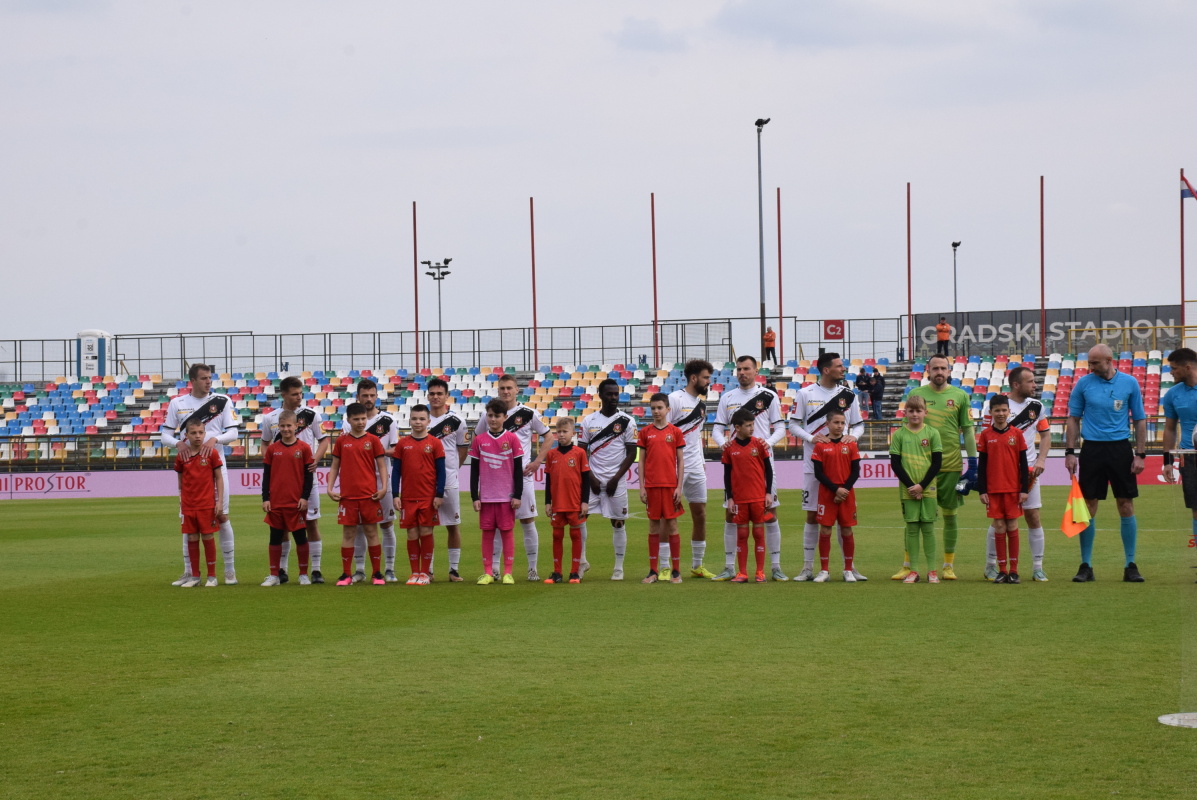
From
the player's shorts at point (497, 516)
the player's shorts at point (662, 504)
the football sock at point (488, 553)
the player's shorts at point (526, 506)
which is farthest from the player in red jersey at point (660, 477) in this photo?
the football sock at point (488, 553)

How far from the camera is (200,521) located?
12031 millimetres

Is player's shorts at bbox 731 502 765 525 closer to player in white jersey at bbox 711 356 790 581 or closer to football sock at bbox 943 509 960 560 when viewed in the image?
player in white jersey at bbox 711 356 790 581

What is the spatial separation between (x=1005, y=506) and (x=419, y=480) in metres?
5.10

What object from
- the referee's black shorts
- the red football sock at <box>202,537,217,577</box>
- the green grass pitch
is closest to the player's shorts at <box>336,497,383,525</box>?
the green grass pitch

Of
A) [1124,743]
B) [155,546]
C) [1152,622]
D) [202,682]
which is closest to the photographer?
[1124,743]

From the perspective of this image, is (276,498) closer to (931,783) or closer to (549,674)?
(549,674)

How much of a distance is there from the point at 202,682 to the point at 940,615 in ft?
16.2

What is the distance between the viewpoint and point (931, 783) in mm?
4945

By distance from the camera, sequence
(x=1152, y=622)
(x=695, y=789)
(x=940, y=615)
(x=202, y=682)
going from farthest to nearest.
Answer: (x=940, y=615) < (x=1152, y=622) < (x=202, y=682) < (x=695, y=789)

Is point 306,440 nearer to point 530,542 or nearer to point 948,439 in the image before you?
point 530,542

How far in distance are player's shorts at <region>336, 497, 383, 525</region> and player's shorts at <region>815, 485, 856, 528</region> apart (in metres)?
3.99

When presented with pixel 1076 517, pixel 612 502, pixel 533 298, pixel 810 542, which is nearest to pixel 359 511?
pixel 612 502

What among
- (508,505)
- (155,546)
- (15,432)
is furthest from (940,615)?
(15,432)

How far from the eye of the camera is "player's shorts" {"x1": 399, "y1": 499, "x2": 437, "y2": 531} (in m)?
12.0
